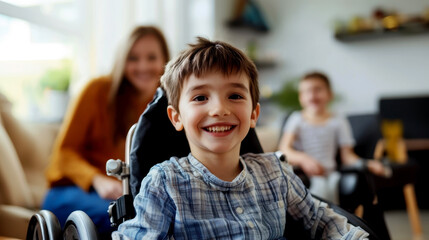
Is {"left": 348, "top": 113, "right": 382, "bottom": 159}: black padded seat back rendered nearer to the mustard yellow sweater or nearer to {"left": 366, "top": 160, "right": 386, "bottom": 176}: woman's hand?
{"left": 366, "top": 160, "right": 386, "bottom": 176}: woman's hand

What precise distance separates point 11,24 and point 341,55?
133 inches

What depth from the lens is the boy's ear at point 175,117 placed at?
1.07 metres

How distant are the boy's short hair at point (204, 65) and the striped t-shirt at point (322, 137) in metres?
1.52

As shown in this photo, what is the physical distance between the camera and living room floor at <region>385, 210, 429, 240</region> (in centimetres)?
288

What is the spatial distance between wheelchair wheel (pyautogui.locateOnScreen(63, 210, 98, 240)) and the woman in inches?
19.9

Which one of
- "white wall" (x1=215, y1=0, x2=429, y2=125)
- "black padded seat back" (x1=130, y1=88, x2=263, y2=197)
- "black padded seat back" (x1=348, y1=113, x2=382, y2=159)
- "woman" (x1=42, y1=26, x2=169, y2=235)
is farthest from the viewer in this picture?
"white wall" (x1=215, y1=0, x2=429, y2=125)

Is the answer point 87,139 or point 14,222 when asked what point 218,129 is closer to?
point 14,222

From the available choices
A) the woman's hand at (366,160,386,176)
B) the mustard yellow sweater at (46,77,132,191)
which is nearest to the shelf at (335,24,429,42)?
the woman's hand at (366,160,386,176)

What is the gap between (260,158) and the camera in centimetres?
116

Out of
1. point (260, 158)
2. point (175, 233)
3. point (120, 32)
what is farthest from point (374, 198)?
point (120, 32)

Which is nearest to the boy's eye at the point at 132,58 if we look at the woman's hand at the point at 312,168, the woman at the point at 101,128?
the woman at the point at 101,128

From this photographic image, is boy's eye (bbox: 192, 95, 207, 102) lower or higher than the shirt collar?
higher

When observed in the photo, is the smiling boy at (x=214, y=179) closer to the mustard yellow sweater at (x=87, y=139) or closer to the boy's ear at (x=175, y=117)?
the boy's ear at (x=175, y=117)

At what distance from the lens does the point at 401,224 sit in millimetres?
3246
